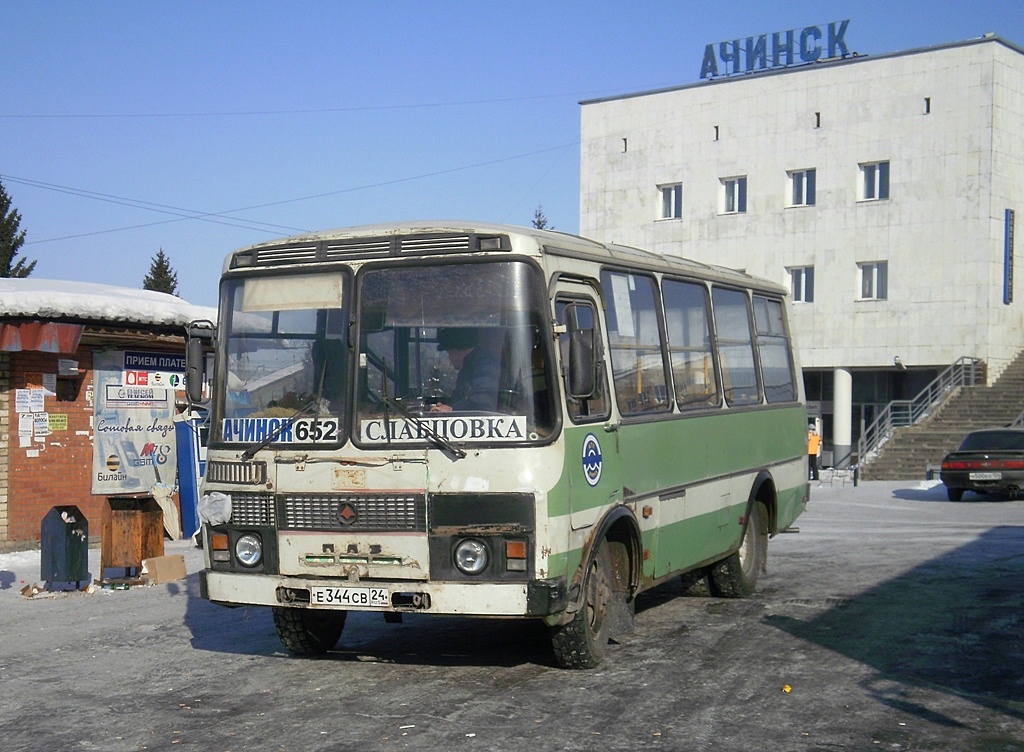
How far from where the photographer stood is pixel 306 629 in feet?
30.5

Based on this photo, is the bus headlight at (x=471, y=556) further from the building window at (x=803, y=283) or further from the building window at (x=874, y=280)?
the building window at (x=803, y=283)

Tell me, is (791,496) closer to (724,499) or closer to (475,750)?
(724,499)

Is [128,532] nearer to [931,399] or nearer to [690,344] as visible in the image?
[690,344]

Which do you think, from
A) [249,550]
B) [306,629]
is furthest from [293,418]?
[306,629]

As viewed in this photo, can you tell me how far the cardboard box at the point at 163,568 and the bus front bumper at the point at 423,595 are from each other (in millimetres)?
5694

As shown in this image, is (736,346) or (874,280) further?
(874,280)

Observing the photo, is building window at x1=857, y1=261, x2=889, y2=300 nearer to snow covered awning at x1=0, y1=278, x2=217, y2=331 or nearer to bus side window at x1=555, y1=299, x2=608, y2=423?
snow covered awning at x1=0, y1=278, x2=217, y2=331

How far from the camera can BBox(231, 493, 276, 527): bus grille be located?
8453mm

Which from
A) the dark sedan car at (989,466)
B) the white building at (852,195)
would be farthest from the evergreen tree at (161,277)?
the dark sedan car at (989,466)

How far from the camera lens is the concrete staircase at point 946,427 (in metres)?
37.4

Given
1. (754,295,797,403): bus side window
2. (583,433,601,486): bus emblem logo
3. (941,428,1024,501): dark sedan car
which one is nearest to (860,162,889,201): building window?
(941,428,1024,501): dark sedan car

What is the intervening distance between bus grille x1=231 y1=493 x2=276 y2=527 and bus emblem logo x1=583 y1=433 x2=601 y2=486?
2026mm

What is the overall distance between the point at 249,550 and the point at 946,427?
3434 cm

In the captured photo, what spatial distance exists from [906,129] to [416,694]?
Answer: 129ft
